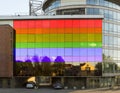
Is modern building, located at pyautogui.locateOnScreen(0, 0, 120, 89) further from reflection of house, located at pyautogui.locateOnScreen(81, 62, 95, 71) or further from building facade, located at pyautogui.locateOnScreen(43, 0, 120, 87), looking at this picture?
building facade, located at pyautogui.locateOnScreen(43, 0, 120, 87)

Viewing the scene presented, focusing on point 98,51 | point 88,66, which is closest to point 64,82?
point 88,66

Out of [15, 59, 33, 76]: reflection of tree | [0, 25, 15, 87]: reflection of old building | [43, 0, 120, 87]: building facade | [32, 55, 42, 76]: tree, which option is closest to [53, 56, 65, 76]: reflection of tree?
[32, 55, 42, 76]: tree

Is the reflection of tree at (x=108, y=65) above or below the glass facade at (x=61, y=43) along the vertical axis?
below

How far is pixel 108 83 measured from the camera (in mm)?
79938

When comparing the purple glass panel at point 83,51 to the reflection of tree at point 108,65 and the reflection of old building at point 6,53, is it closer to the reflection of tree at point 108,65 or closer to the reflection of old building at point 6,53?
the reflection of tree at point 108,65

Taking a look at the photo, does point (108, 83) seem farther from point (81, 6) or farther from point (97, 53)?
point (81, 6)

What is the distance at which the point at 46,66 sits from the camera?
7500 centimetres

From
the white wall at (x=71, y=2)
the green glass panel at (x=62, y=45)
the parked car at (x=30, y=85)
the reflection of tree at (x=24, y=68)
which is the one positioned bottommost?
the parked car at (x=30, y=85)

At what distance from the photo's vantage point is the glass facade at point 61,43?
2936 inches

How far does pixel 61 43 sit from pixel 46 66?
6.32 m

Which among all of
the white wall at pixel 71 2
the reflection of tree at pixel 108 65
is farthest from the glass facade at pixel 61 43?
the white wall at pixel 71 2

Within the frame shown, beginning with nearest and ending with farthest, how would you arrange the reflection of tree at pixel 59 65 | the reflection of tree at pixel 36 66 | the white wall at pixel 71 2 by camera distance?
the reflection of tree at pixel 59 65 → the reflection of tree at pixel 36 66 → the white wall at pixel 71 2

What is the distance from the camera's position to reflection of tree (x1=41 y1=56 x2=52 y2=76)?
74.9m

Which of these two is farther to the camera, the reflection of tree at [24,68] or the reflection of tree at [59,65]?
the reflection of tree at [24,68]
